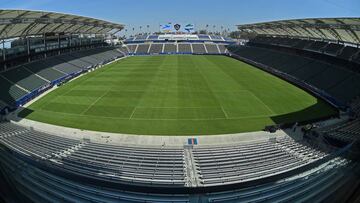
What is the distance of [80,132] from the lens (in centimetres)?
2538

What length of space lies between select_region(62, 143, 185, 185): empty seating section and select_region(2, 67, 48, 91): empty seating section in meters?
24.8

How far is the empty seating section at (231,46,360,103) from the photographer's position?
36.7m

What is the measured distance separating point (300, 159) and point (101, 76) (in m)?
41.9

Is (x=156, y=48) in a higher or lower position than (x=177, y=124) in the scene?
higher

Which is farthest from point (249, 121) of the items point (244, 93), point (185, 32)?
point (185, 32)

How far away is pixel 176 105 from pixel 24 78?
82.7ft

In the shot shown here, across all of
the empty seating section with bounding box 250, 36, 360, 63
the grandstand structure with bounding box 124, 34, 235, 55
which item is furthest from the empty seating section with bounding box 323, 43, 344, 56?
the grandstand structure with bounding box 124, 34, 235, 55

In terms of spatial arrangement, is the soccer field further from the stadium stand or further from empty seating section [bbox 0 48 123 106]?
the stadium stand

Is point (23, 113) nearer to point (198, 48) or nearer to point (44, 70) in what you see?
point (44, 70)

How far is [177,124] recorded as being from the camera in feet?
88.8

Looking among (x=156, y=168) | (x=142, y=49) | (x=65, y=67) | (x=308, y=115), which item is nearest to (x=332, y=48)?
(x=308, y=115)

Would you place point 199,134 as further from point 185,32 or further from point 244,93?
point 185,32

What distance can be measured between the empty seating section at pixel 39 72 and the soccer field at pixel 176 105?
3.32 m

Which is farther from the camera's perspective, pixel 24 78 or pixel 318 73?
pixel 318 73
